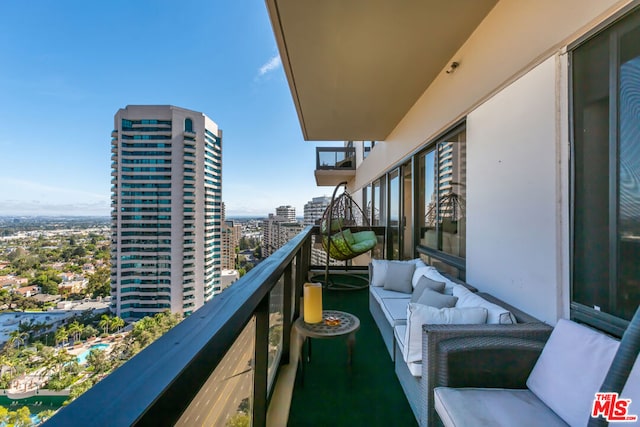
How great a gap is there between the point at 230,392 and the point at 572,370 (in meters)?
1.42

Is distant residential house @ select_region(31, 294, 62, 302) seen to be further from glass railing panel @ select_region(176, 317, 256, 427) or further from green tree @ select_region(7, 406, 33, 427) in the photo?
glass railing panel @ select_region(176, 317, 256, 427)

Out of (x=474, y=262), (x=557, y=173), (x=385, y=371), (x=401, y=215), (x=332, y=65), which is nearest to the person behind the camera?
(x=557, y=173)

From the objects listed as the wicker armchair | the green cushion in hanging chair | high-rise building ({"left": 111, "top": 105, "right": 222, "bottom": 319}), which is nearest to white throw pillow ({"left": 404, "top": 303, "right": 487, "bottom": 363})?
the wicker armchair

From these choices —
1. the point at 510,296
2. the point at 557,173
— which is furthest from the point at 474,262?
the point at 557,173

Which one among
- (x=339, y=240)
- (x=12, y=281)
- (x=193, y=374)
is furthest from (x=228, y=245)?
(x=193, y=374)

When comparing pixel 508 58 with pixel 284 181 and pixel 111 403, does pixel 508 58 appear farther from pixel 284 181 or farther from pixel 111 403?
pixel 284 181

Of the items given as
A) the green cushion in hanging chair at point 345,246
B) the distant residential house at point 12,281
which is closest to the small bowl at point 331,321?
the green cushion in hanging chair at point 345,246

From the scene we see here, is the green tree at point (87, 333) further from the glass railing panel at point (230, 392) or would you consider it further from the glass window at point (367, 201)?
the glass window at point (367, 201)

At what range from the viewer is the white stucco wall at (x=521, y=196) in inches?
68.5

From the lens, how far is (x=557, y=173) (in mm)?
1723

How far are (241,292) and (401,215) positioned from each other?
454 cm

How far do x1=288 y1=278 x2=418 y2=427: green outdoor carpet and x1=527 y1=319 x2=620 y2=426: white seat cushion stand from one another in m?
0.82

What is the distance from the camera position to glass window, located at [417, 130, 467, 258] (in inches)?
120

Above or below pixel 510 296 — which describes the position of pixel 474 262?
above
